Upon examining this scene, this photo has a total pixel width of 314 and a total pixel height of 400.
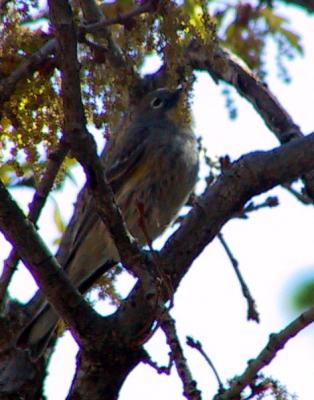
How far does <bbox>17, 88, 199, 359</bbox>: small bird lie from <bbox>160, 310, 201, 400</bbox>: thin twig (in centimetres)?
313

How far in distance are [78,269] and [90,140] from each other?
2.96 meters

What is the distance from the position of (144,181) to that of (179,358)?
403cm

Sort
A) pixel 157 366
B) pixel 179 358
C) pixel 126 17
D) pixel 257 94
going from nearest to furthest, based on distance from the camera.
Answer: pixel 179 358, pixel 157 366, pixel 126 17, pixel 257 94

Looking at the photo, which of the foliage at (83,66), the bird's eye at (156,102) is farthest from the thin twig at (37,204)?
the bird's eye at (156,102)

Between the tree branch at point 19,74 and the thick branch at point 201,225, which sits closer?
the tree branch at point 19,74

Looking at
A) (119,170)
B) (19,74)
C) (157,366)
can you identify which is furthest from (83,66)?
(119,170)

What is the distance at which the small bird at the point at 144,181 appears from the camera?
687 cm

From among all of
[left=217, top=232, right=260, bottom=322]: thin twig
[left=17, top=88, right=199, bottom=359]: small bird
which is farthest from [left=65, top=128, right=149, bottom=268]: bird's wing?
[left=217, top=232, right=260, bottom=322]: thin twig

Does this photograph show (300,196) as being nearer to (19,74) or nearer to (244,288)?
(244,288)

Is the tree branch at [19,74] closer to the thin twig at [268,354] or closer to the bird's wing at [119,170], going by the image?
the thin twig at [268,354]

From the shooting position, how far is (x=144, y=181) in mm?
7348

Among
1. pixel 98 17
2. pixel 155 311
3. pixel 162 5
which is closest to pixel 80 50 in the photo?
pixel 98 17

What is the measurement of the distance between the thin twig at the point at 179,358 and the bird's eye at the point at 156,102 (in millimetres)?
4545

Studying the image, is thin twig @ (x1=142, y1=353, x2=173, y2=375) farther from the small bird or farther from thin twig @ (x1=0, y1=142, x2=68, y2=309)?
the small bird
